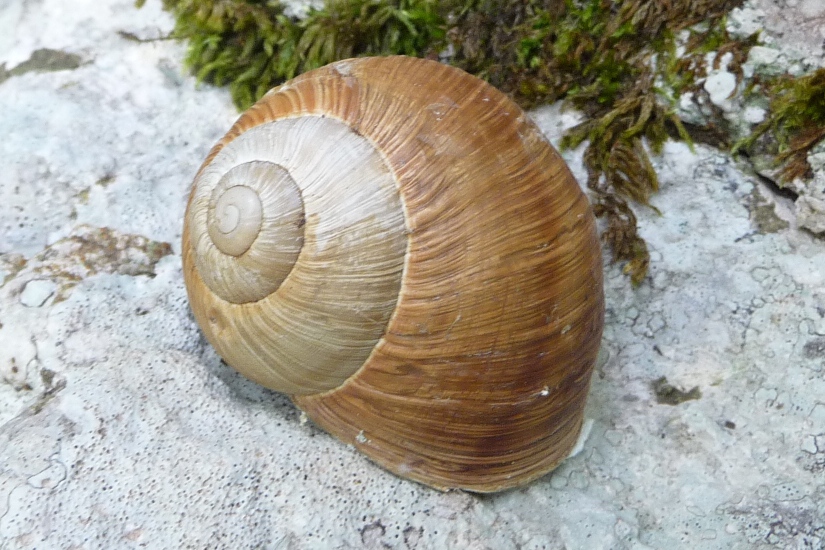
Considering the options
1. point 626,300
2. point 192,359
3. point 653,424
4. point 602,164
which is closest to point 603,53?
point 602,164

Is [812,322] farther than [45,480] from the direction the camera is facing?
Yes

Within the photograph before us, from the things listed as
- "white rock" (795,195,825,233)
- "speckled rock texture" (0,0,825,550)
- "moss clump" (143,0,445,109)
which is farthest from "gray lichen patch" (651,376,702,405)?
"moss clump" (143,0,445,109)

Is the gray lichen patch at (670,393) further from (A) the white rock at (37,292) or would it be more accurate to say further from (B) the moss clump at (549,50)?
(A) the white rock at (37,292)

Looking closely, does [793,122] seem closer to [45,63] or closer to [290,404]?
[290,404]

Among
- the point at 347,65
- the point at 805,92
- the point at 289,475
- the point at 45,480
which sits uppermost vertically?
Answer: the point at 347,65

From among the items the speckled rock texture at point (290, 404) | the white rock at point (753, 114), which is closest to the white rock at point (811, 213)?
the speckled rock texture at point (290, 404)

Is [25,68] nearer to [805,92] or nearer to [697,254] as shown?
[697,254]
